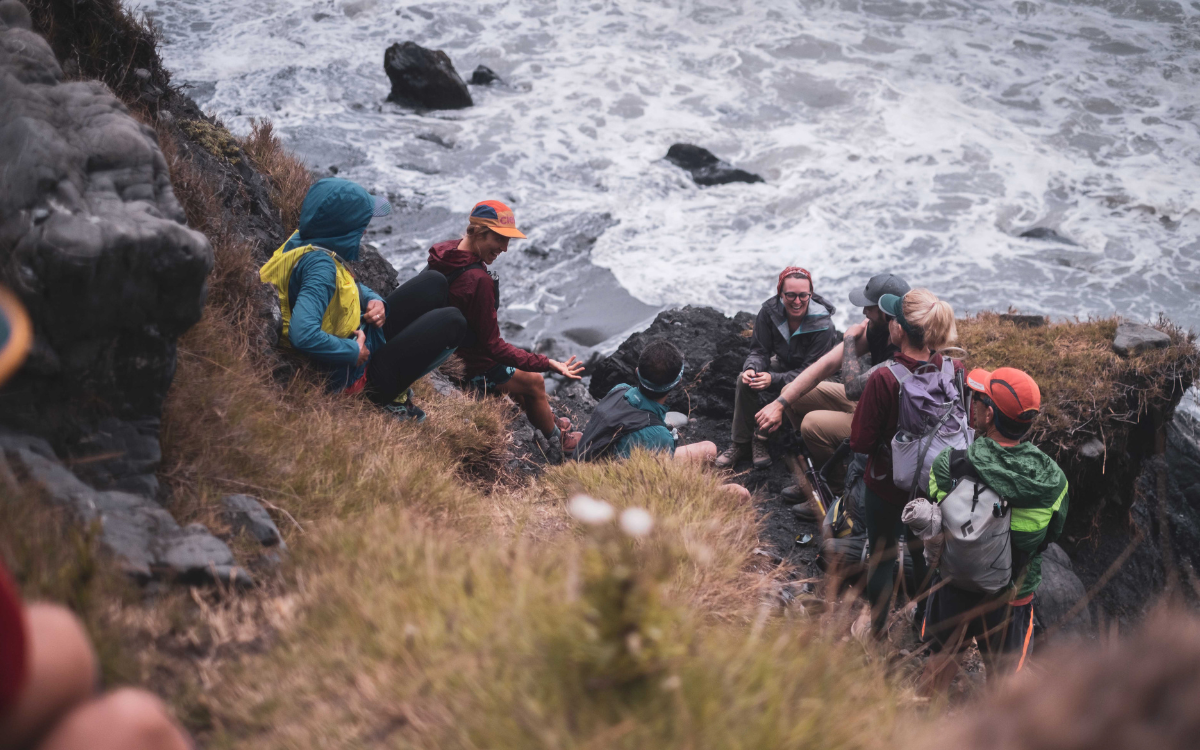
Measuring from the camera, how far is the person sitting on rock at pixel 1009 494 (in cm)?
394

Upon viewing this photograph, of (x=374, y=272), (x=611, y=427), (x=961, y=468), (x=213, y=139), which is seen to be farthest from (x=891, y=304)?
(x=213, y=139)

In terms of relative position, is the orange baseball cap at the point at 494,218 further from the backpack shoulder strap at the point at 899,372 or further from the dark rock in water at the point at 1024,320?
the dark rock in water at the point at 1024,320

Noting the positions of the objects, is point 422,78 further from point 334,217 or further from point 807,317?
point 334,217

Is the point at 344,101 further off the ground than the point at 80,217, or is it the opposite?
the point at 80,217

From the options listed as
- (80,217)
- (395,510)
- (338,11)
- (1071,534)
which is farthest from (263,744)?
(338,11)

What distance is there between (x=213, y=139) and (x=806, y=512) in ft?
19.6

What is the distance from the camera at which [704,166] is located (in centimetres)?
1711

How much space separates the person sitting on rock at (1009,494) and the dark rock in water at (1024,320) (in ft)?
→ 15.3

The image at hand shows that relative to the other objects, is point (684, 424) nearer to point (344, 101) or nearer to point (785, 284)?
point (785, 284)

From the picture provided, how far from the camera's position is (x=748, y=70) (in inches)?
853

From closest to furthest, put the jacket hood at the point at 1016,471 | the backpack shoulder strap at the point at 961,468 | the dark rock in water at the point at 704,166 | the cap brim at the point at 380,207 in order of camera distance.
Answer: the jacket hood at the point at 1016,471 → the backpack shoulder strap at the point at 961,468 → the cap brim at the point at 380,207 → the dark rock in water at the point at 704,166

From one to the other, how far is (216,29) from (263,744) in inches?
927

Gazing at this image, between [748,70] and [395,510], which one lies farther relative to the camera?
[748,70]

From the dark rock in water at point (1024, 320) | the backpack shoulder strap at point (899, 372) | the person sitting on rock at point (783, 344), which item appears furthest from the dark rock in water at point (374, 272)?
the dark rock in water at point (1024, 320)
